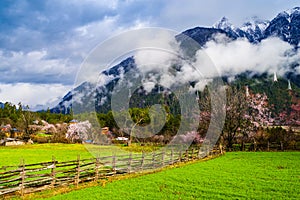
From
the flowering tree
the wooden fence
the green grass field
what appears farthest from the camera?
the flowering tree

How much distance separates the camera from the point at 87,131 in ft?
218

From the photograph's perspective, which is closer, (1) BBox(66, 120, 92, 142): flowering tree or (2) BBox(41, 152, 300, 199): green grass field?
(2) BBox(41, 152, 300, 199): green grass field

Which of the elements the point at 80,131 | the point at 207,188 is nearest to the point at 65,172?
the point at 207,188

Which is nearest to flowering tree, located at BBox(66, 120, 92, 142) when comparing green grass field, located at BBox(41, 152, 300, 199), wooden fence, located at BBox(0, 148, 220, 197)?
wooden fence, located at BBox(0, 148, 220, 197)

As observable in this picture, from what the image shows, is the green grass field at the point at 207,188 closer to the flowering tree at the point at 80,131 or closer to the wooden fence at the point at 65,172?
the wooden fence at the point at 65,172

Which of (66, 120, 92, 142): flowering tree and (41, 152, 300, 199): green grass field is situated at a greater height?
(66, 120, 92, 142): flowering tree

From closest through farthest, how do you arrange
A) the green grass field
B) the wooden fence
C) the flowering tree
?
1. the green grass field
2. the wooden fence
3. the flowering tree

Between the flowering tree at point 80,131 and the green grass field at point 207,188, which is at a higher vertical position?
the flowering tree at point 80,131

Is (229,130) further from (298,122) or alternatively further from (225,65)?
(225,65)

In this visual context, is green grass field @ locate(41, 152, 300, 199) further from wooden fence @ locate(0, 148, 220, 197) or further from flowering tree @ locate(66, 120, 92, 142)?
flowering tree @ locate(66, 120, 92, 142)

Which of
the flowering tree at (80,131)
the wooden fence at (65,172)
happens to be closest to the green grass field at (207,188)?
the wooden fence at (65,172)

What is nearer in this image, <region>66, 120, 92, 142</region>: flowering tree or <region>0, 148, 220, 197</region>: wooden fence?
<region>0, 148, 220, 197</region>: wooden fence

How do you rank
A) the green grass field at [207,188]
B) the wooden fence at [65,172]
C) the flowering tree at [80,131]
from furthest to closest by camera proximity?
1. the flowering tree at [80,131]
2. the wooden fence at [65,172]
3. the green grass field at [207,188]

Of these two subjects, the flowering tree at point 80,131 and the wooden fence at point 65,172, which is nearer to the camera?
the wooden fence at point 65,172
